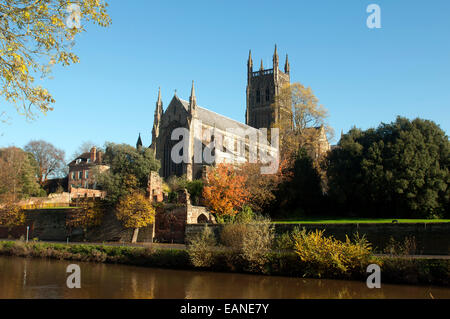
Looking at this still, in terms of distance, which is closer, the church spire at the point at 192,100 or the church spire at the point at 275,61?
the church spire at the point at 192,100

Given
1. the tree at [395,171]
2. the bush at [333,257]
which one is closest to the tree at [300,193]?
the tree at [395,171]

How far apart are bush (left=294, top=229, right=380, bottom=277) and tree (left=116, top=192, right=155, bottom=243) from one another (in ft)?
42.6

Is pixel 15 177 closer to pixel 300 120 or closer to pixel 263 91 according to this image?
pixel 300 120

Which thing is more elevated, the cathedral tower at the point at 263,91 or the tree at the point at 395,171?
the cathedral tower at the point at 263,91

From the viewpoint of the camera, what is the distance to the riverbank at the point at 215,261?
14.1m

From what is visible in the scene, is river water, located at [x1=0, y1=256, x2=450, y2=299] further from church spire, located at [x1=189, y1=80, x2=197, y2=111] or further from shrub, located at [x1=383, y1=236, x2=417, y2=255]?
church spire, located at [x1=189, y1=80, x2=197, y2=111]

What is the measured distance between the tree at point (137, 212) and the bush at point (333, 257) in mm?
12996

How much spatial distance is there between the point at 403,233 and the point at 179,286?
10839mm

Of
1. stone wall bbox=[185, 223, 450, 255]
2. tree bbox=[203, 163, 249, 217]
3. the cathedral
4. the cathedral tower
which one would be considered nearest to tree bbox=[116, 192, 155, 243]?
tree bbox=[203, 163, 249, 217]

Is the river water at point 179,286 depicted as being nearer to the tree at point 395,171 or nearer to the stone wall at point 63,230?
the stone wall at point 63,230

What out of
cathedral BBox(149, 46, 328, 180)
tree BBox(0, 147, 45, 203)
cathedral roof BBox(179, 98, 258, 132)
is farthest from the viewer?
cathedral roof BBox(179, 98, 258, 132)

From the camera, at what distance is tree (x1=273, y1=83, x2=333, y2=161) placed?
36562 mm

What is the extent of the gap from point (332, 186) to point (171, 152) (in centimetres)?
2224
